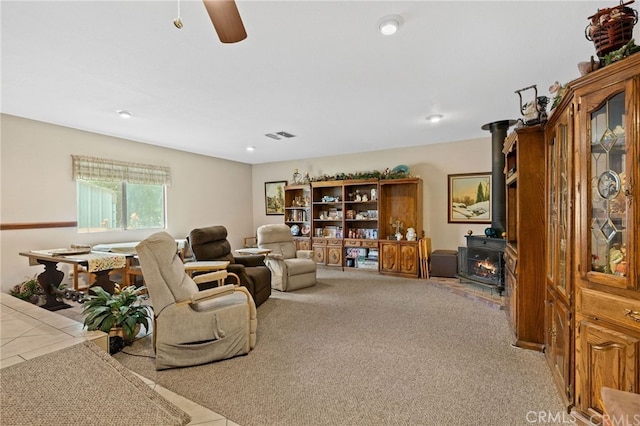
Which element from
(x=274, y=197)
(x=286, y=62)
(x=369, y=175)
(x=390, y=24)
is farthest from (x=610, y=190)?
(x=274, y=197)

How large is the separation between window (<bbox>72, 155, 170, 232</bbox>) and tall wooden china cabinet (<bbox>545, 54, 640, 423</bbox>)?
6.08 metres

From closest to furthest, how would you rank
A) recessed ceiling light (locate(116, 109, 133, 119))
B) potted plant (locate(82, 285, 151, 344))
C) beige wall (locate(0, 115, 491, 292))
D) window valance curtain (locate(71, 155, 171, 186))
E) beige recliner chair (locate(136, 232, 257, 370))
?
beige recliner chair (locate(136, 232, 257, 370)) < potted plant (locate(82, 285, 151, 344)) < recessed ceiling light (locate(116, 109, 133, 119)) < beige wall (locate(0, 115, 491, 292)) < window valance curtain (locate(71, 155, 171, 186))

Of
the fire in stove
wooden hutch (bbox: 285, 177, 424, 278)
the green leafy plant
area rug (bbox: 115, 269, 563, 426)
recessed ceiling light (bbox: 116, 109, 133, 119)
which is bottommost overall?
area rug (bbox: 115, 269, 563, 426)

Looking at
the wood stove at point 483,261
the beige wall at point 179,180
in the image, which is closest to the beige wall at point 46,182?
the beige wall at point 179,180

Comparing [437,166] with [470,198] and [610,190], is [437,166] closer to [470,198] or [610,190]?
[470,198]

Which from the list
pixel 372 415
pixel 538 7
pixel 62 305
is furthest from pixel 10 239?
pixel 538 7

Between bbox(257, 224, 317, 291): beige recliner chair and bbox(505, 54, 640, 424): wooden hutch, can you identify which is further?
bbox(257, 224, 317, 291): beige recliner chair

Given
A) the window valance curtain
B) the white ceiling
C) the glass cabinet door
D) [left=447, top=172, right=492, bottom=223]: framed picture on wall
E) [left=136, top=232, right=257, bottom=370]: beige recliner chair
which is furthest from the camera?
[left=447, top=172, right=492, bottom=223]: framed picture on wall

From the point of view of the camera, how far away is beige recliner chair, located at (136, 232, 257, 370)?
2.41 meters

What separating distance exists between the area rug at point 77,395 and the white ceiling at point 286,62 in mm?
2291

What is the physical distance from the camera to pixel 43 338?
220 centimetres

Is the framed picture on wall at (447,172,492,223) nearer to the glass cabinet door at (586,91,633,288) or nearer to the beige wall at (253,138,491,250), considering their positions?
the beige wall at (253,138,491,250)

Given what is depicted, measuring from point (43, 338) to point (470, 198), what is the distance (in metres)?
6.10

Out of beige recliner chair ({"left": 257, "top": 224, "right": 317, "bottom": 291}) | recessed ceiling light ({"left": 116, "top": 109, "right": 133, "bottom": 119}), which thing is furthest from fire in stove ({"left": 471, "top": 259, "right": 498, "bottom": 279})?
recessed ceiling light ({"left": 116, "top": 109, "right": 133, "bottom": 119})
